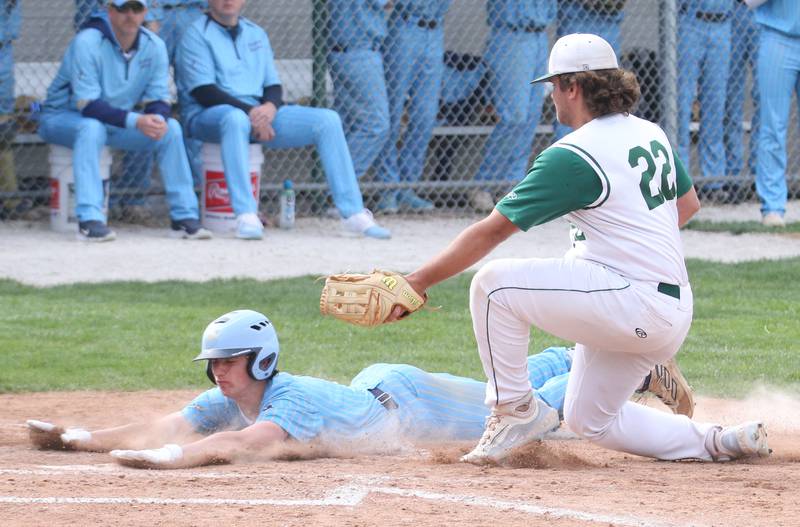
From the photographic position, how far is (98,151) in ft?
33.7

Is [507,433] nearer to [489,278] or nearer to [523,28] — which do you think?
[489,278]

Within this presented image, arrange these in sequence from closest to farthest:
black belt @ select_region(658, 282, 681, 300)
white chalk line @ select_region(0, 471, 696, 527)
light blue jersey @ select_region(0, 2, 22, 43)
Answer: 1. white chalk line @ select_region(0, 471, 696, 527)
2. black belt @ select_region(658, 282, 681, 300)
3. light blue jersey @ select_region(0, 2, 22, 43)

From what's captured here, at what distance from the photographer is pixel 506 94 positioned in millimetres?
11672

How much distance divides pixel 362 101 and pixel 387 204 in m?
1.15

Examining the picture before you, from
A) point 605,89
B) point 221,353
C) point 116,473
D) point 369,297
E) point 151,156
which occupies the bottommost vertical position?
point 151,156

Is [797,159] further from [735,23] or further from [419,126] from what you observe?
[419,126]

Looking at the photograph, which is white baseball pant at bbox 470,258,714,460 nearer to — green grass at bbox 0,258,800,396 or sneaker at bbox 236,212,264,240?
green grass at bbox 0,258,800,396

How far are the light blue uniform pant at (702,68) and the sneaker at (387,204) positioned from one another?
8.68ft

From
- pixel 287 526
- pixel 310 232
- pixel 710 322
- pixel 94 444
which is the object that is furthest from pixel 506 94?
pixel 287 526

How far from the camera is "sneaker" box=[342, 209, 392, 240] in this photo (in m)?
10.9

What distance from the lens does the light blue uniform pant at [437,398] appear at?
536cm

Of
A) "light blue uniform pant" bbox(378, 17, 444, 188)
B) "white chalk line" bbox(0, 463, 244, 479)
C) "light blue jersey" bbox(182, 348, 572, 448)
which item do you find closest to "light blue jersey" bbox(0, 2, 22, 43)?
"light blue uniform pant" bbox(378, 17, 444, 188)

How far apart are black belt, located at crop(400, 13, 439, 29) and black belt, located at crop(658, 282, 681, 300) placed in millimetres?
7016

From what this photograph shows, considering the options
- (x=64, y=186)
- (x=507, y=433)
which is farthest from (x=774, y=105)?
(x=507, y=433)
